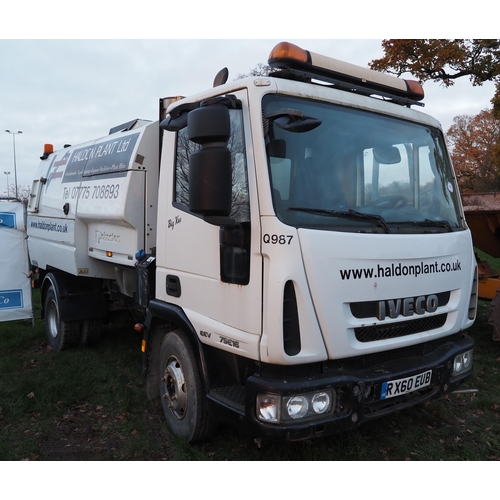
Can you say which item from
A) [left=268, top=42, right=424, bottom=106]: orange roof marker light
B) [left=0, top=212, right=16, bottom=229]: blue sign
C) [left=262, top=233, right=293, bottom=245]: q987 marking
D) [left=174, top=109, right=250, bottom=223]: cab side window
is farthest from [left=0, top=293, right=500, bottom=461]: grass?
[left=268, top=42, right=424, bottom=106]: orange roof marker light

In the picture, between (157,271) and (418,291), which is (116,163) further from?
(418,291)

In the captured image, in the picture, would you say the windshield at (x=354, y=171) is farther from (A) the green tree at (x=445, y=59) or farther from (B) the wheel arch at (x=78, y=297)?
(A) the green tree at (x=445, y=59)

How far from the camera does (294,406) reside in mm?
2875

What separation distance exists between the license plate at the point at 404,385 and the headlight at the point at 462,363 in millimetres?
404

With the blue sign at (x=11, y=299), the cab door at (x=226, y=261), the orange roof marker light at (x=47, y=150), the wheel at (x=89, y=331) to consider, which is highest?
the orange roof marker light at (x=47, y=150)

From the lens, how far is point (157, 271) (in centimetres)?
403

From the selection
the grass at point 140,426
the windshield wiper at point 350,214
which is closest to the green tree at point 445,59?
the grass at point 140,426

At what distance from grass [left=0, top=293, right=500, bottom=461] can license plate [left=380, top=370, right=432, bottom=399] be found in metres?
0.75

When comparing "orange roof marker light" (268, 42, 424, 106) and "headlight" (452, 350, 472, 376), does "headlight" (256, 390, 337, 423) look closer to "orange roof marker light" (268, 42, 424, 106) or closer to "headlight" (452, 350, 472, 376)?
"headlight" (452, 350, 472, 376)

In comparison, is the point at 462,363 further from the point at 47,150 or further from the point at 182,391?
the point at 47,150

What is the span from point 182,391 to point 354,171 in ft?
6.86

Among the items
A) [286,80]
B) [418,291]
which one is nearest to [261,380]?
[418,291]

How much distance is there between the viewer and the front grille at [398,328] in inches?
123

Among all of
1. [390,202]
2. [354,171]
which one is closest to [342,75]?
[354,171]
